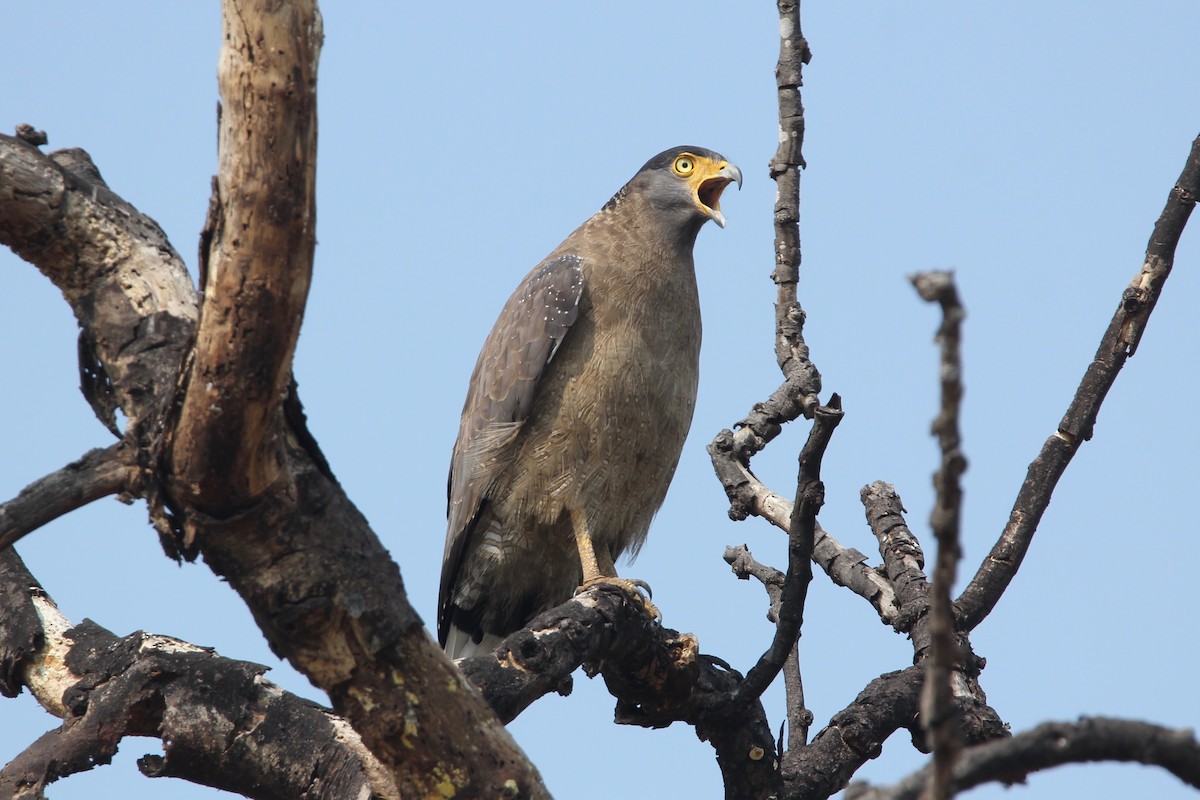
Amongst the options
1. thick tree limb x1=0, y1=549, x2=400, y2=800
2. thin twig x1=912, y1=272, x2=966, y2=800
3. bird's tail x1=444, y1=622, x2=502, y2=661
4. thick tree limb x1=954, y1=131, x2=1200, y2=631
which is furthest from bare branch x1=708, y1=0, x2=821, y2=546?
thin twig x1=912, y1=272, x2=966, y2=800

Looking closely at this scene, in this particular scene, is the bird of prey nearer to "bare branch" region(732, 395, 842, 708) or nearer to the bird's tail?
the bird's tail

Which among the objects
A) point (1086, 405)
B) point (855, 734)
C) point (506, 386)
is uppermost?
point (506, 386)

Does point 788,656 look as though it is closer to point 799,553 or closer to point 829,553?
point 799,553

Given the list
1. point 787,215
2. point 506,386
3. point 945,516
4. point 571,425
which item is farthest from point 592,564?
point 945,516

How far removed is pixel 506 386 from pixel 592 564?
873mm

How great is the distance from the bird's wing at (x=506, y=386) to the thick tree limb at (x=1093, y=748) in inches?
144

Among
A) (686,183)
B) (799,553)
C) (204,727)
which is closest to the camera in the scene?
(204,727)

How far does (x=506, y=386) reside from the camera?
552 cm

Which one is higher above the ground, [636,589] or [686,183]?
[686,183]

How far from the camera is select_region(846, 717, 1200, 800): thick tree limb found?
1.90m

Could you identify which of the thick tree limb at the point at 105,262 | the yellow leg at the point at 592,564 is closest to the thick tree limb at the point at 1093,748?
the thick tree limb at the point at 105,262

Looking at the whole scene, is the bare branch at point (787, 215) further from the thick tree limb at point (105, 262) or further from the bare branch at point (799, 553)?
the thick tree limb at point (105, 262)

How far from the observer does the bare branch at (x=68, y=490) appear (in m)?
2.31

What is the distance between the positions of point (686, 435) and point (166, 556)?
3.46 m
